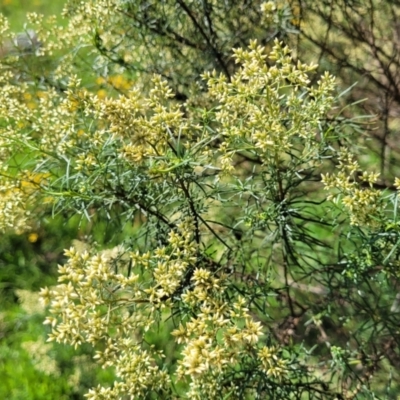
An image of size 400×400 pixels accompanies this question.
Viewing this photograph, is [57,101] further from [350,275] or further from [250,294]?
[350,275]

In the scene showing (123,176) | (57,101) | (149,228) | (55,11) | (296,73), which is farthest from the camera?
(55,11)

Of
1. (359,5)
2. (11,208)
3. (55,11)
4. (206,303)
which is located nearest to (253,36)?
(359,5)

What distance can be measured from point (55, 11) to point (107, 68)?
13.3 ft

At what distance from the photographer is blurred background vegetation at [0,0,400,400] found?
77.2 inches

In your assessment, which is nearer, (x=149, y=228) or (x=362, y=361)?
(x=149, y=228)

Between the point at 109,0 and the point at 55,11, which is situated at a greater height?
the point at 55,11

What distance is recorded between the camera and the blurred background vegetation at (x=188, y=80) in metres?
1.96

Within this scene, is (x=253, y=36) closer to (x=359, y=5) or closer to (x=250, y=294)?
(x=359, y=5)

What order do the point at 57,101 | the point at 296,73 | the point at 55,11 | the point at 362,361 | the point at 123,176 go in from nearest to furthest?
the point at 296,73 < the point at 123,176 < the point at 362,361 < the point at 57,101 < the point at 55,11

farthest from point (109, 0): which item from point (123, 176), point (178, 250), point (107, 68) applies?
point (178, 250)

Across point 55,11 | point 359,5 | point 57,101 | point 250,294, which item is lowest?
point 250,294

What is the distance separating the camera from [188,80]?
213 centimetres

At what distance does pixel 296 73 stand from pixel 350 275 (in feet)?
1.90

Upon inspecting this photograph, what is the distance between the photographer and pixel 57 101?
6.57ft
